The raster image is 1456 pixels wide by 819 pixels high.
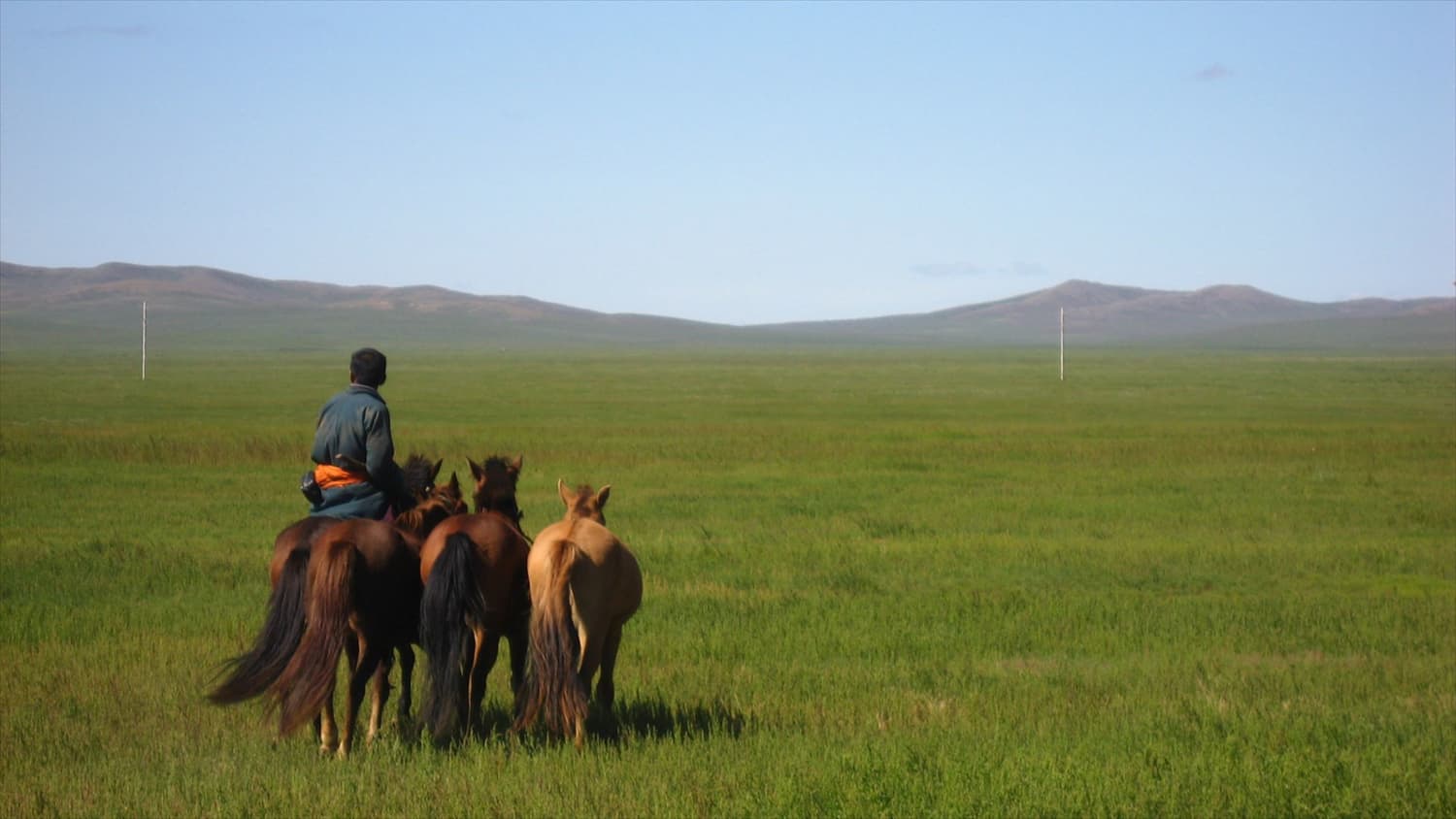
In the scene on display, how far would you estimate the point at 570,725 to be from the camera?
25.5 feet

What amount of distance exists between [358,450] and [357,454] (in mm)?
29

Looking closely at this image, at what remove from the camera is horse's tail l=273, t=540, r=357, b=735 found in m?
7.49

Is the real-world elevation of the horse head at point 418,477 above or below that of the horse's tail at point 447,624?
above

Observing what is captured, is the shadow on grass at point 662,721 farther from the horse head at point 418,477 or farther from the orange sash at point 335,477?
the orange sash at point 335,477

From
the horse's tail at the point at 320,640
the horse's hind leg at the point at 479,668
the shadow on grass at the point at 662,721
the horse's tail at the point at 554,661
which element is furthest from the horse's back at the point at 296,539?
the shadow on grass at the point at 662,721

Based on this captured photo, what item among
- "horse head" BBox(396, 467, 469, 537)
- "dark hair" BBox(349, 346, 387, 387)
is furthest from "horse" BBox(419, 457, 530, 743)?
"dark hair" BBox(349, 346, 387, 387)

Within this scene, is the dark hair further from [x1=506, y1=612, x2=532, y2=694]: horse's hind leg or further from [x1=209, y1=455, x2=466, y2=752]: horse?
[x1=506, y1=612, x2=532, y2=694]: horse's hind leg

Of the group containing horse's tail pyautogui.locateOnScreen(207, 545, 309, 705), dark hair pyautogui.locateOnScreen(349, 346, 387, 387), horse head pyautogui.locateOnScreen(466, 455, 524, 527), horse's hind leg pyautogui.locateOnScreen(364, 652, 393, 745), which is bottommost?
horse's hind leg pyautogui.locateOnScreen(364, 652, 393, 745)

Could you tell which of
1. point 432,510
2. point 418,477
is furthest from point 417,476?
point 432,510

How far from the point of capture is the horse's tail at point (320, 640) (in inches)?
295

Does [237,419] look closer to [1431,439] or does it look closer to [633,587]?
[1431,439]

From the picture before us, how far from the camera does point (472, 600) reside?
7941 millimetres

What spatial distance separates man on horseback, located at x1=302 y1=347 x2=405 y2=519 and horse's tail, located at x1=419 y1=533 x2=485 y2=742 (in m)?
0.78

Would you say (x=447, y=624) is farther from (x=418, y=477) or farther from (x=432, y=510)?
(x=418, y=477)
